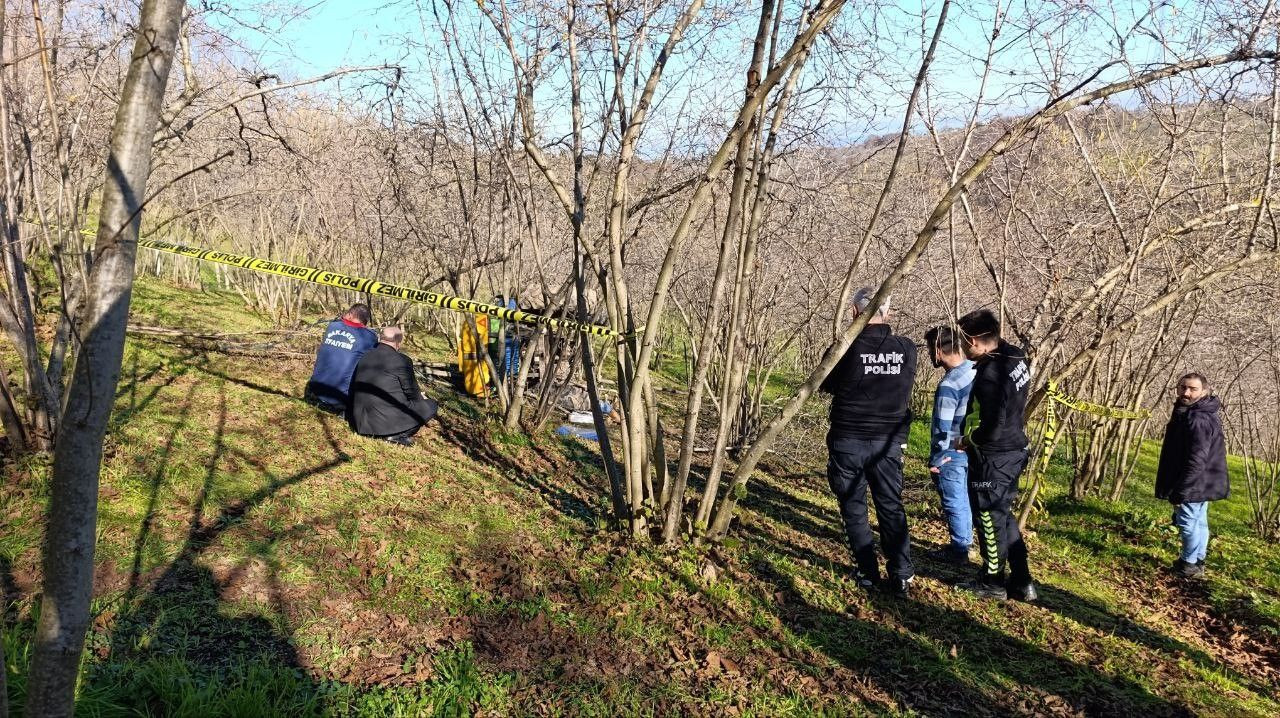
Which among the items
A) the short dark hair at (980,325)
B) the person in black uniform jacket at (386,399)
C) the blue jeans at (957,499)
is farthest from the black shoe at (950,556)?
the person in black uniform jacket at (386,399)

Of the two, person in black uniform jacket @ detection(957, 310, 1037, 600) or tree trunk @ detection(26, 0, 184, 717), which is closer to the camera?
tree trunk @ detection(26, 0, 184, 717)

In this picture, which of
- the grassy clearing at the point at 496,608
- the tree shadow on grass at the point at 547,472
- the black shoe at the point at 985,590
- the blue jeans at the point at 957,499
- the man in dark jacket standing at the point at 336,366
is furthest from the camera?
the man in dark jacket standing at the point at 336,366

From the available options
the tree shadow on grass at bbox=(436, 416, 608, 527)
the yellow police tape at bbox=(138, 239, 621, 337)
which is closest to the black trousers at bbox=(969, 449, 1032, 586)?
the tree shadow on grass at bbox=(436, 416, 608, 527)

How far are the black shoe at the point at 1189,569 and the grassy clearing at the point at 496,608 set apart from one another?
0.13 metres

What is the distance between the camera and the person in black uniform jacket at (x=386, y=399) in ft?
20.4

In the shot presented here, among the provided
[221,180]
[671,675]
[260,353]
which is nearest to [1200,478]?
[671,675]

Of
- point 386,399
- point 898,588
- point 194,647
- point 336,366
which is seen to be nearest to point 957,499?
point 898,588

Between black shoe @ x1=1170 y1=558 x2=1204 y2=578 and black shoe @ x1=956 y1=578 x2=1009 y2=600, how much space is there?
2.27m

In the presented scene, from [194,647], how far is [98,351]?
6.43 feet

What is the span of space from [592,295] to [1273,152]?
22.8 feet

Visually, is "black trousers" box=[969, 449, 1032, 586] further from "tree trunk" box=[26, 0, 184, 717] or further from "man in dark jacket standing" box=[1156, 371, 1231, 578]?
"tree trunk" box=[26, 0, 184, 717]

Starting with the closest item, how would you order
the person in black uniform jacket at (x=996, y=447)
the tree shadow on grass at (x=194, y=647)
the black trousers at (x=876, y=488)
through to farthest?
the tree shadow on grass at (x=194, y=647) < the black trousers at (x=876, y=488) < the person in black uniform jacket at (x=996, y=447)

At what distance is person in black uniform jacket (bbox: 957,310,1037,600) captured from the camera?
491 cm

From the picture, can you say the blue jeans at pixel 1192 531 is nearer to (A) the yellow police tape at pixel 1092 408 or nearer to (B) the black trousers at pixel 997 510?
(A) the yellow police tape at pixel 1092 408
